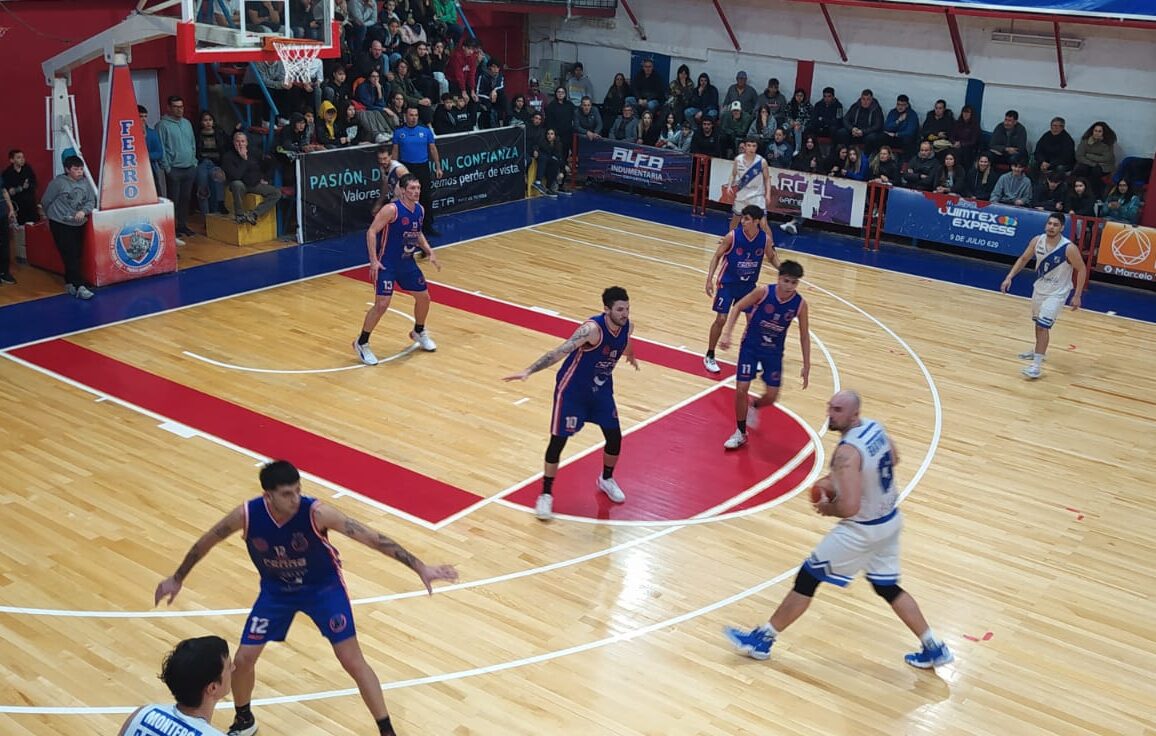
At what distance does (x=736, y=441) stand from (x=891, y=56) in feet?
38.5

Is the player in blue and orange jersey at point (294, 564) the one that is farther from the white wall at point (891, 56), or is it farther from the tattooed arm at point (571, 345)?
the white wall at point (891, 56)

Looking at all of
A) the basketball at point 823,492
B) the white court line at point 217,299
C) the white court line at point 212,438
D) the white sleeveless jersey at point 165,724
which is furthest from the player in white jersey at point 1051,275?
the white sleeveless jersey at point 165,724

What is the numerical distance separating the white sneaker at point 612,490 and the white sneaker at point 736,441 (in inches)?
54.9

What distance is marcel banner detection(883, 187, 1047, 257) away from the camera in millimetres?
16578

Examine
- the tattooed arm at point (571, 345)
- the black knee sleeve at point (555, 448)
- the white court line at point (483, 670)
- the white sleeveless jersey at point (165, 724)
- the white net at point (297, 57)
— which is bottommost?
the white court line at point (483, 670)

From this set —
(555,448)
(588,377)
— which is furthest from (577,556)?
(588,377)

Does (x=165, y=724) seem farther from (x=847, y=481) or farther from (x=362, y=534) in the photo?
(x=847, y=481)

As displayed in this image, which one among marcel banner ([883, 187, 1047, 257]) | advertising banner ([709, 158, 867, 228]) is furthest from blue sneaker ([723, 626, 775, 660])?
advertising banner ([709, 158, 867, 228])

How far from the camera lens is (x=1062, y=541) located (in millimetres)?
8938

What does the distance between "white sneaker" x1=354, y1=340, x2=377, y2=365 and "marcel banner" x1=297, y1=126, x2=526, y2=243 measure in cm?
474

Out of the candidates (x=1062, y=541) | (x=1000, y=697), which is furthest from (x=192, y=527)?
(x=1062, y=541)

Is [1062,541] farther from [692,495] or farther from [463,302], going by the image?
[463,302]

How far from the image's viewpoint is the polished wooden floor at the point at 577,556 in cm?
673

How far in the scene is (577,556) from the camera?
8.33 metres
